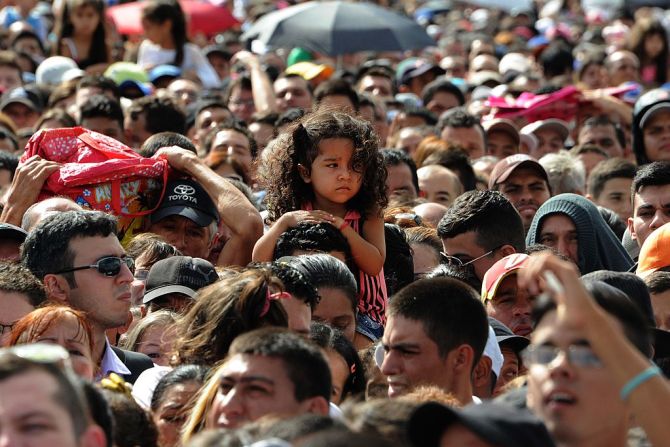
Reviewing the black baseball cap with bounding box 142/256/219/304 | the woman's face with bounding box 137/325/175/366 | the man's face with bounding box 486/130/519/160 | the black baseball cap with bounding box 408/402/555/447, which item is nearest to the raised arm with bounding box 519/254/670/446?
the black baseball cap with bounding box 408/402/555/447

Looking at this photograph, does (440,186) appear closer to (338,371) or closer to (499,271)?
(499,271)

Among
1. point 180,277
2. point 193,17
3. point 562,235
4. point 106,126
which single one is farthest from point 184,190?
point 193,17

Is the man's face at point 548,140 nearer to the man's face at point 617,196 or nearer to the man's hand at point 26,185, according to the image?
the man's face at point 617,196

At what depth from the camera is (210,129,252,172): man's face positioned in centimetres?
973

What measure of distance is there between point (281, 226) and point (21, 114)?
607 cm

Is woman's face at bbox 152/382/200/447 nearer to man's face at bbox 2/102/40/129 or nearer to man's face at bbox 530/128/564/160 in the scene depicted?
man's face at bbox 530/128/564/160

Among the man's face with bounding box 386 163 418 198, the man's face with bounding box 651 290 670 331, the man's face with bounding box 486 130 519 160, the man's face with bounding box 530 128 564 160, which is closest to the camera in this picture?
the man's face with bounding box 651 290 670 331

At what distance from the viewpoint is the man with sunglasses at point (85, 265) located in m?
6.37

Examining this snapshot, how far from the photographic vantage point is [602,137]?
11938 mm

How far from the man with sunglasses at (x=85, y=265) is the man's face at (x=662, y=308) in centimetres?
228

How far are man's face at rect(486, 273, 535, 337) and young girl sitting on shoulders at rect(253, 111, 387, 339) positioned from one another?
0.53 meters

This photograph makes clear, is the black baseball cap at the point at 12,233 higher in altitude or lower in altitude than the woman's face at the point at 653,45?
higher

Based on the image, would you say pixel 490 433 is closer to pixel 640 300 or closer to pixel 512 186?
pixel 640 300

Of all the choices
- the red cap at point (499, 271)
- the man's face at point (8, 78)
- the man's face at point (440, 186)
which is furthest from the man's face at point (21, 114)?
the red cap at point (499, 271)
